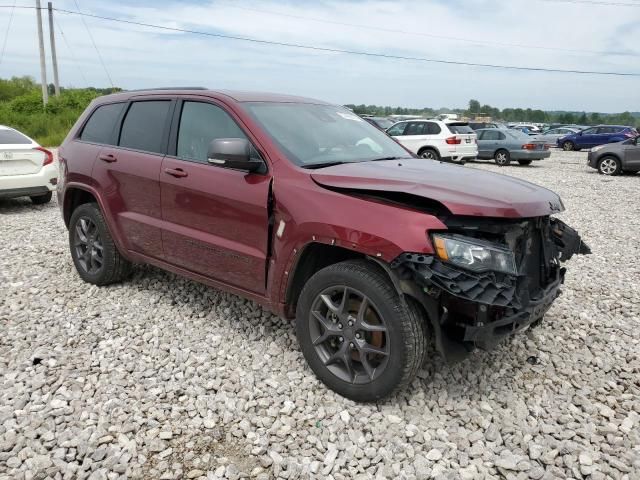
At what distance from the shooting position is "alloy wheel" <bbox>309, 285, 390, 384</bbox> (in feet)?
9.84

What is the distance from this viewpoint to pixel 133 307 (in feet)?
14.8

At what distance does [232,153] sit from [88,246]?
2.50 metres

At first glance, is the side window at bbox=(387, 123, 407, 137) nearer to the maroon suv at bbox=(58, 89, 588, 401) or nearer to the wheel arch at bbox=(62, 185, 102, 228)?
the maroon suv at bbox=(58, 89, 588, 401)

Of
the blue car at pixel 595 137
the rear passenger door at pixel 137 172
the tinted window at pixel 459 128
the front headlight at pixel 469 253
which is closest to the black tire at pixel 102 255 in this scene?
the rear passenger door at pixel 137 172

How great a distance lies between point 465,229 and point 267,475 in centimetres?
163

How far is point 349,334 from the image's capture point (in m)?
3.07

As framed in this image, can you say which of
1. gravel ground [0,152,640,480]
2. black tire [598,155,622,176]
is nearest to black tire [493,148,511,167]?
black tire [598,155,622,176]

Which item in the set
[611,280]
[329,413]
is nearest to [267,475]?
[329,413]

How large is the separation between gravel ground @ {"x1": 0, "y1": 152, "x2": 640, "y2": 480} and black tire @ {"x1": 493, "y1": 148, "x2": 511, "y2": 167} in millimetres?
15253

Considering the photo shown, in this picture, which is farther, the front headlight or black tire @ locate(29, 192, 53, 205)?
black tire @ locate(29, 192, 53, 205)

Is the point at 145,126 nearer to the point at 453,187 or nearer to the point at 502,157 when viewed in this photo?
the point at 453,187

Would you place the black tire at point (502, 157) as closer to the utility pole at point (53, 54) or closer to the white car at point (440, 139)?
the white car at point (440, 139)

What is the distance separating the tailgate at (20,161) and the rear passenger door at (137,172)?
193 inches

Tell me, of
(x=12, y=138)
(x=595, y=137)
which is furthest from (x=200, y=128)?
(x=595, y=137)
